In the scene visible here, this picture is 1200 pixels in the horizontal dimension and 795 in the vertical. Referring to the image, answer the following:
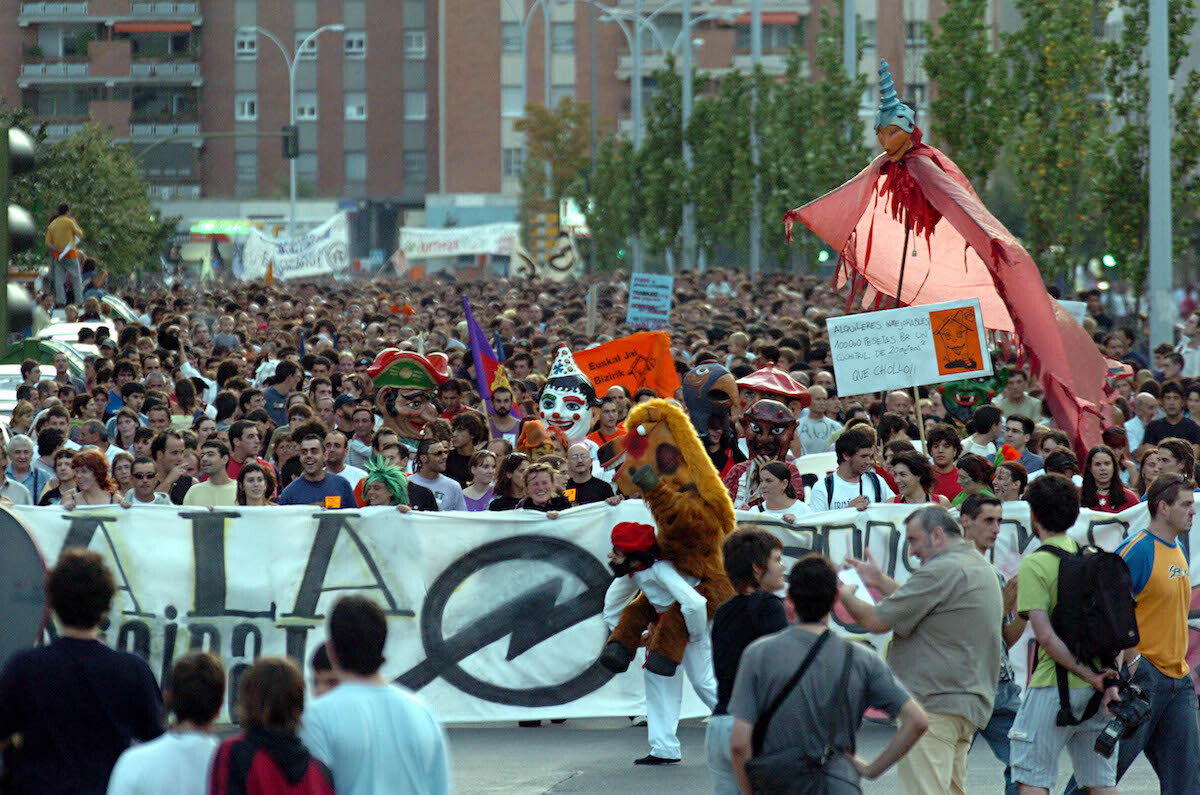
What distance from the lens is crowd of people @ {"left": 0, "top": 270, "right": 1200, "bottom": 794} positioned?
5.21 m

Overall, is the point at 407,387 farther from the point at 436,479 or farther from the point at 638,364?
the point at 436,479

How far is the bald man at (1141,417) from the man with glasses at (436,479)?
210 inches

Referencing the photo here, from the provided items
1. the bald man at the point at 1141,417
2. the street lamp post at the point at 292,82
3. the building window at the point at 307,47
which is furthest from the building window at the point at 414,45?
the bald man at the point at 1141,417

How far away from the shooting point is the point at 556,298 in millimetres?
37344

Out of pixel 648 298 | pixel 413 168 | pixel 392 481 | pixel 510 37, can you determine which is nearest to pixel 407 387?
pixel 392 481

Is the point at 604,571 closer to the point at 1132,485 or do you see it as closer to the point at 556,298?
the point at 1132,485

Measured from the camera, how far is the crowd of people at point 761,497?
5.21m

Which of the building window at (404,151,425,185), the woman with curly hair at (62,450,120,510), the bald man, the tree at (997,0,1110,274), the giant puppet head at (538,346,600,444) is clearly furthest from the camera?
the building window at (404,151,425,185)

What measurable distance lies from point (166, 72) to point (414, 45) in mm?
12124

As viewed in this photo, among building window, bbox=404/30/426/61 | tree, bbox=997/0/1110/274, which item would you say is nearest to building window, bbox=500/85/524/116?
building window, bbox=404/30/426/61

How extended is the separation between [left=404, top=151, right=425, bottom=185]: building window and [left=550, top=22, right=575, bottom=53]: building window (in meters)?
8.79

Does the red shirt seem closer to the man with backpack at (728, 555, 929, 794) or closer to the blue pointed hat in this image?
the blue pointed hat

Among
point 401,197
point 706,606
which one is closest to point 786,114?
point 706,606

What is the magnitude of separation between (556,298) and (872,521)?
27576 mm
